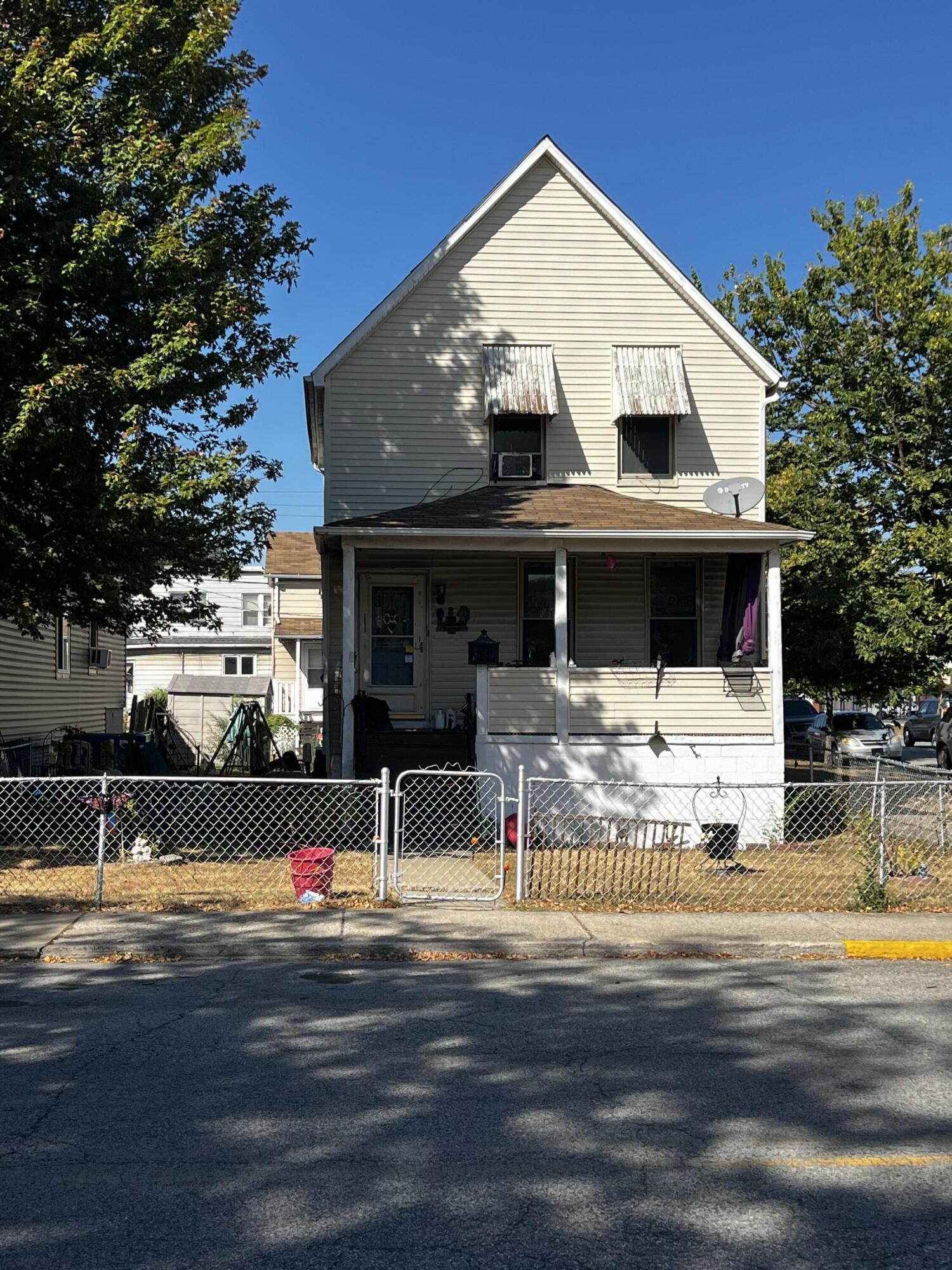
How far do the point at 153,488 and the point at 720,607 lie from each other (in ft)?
29.5

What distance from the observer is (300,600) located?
119ft

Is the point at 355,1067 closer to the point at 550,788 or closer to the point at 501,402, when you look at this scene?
the point at 550,788

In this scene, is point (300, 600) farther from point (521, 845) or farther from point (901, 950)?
point (901, 950)

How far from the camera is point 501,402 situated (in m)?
17.3

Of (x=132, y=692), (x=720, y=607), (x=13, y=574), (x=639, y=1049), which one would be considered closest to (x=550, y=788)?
(x=720, y=607)

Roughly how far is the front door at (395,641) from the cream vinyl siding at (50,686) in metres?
4.81

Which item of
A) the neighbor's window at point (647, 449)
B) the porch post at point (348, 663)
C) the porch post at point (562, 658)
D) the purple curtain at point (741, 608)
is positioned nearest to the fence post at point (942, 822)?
the purple curtain at point (741, 608)

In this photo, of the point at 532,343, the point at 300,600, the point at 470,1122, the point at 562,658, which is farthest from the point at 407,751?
the point at 300,600

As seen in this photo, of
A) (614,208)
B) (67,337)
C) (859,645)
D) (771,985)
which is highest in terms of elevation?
(614,208)

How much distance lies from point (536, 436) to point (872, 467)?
8.88 meters

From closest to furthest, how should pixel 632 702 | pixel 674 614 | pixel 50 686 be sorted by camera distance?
1. pixel 632 702
2. pixel 674 614
3. pixel 50 686

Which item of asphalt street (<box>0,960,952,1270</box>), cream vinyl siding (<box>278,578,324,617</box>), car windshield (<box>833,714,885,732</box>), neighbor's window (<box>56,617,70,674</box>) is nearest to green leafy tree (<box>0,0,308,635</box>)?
asphalt street (<box>0,960,952,1270</box>)

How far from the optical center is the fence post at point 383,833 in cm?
1009

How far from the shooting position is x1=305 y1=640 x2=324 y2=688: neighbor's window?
36656mm
